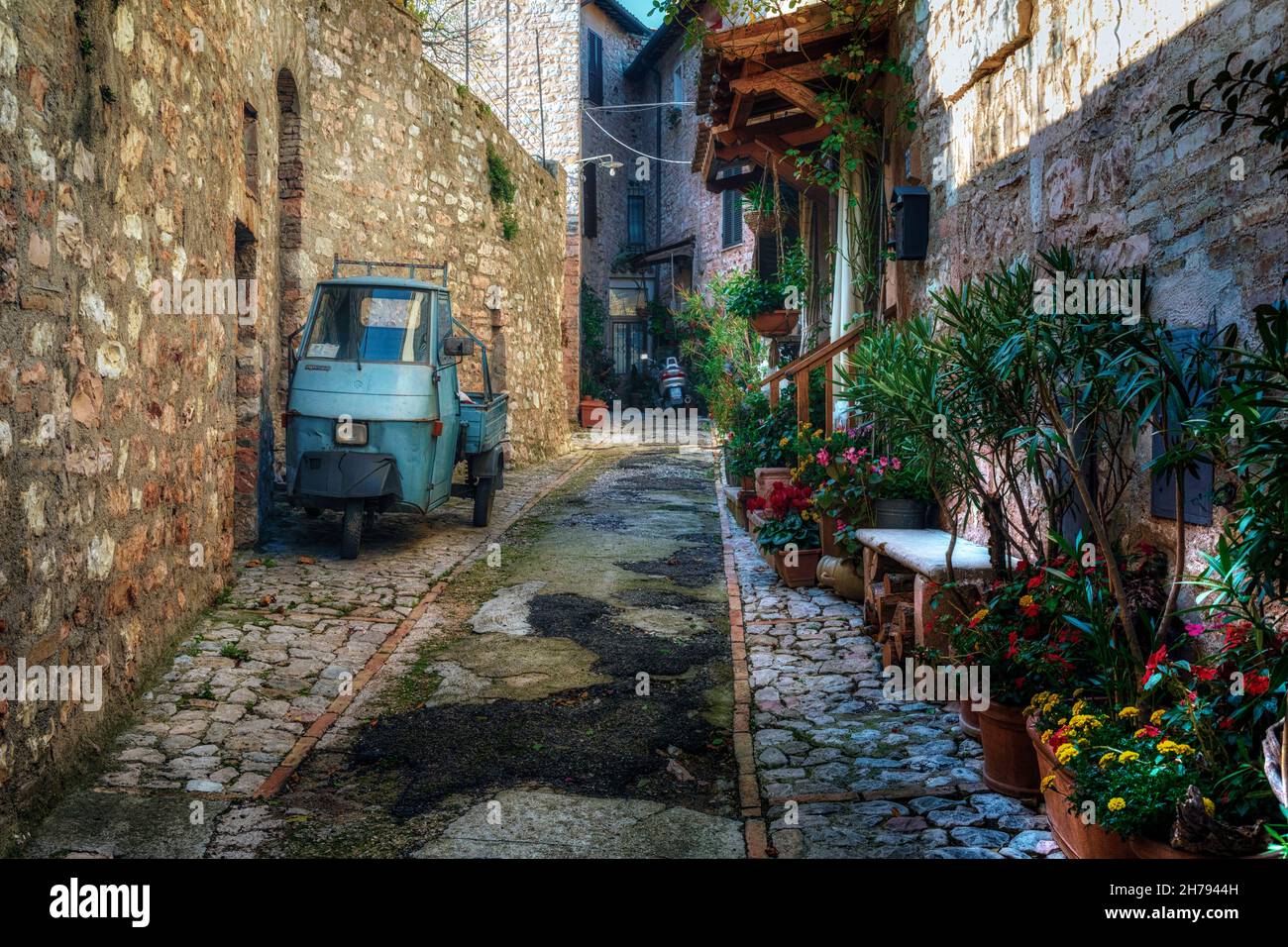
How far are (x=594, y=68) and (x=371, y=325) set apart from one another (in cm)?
1945

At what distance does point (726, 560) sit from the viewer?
803 cm

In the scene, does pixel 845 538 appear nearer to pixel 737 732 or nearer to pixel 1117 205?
pixel 737 732

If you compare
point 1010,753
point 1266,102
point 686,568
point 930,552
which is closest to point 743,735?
point 1010,753

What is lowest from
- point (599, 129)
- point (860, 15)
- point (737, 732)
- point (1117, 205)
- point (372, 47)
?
point (737, 732)

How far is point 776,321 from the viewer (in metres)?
13.3

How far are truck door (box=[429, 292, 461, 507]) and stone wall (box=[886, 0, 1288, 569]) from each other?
370 cm

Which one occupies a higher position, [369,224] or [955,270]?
[369,224]

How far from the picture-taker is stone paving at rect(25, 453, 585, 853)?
13.3ft

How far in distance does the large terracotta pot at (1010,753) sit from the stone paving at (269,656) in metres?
2.60

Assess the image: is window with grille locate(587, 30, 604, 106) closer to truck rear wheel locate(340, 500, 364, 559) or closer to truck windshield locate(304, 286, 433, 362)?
truck windshield locate(304, 286, 433, 362)

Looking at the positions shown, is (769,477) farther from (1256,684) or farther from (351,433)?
(1256,684)
